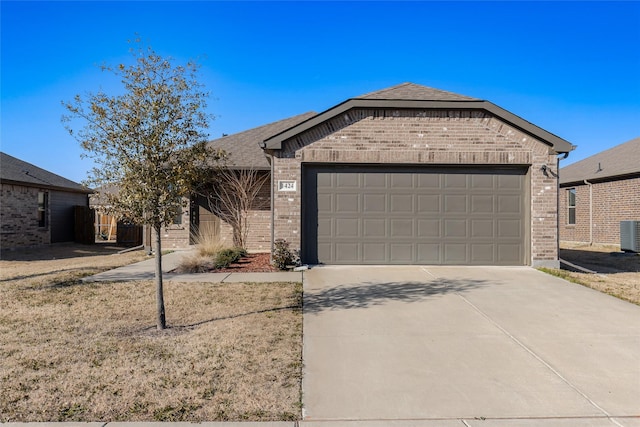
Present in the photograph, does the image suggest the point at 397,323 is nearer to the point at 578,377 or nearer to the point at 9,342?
the point at 578,377

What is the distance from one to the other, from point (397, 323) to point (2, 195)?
17124mm

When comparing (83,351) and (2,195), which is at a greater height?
(2,195)

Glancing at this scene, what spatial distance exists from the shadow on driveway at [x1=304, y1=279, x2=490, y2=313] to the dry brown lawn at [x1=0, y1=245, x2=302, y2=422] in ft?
1.40

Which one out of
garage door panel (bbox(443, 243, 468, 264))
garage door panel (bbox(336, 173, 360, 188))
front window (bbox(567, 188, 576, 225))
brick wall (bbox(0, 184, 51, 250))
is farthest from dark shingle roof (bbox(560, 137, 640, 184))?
brick wall (bbox(0, 184, 51, 250))

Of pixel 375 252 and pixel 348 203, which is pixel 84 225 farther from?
pixel 375 252

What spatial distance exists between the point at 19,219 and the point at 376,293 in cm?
1655

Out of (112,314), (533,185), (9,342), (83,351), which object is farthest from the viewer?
(533,185)

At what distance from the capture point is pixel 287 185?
417 inches

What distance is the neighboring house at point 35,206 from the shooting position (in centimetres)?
1631

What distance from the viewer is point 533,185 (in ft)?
34.5

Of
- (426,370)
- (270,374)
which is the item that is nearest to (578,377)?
(426,370)

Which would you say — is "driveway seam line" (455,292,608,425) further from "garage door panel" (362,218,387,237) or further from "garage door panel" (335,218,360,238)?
"garage door panel" (335,218,360,238)

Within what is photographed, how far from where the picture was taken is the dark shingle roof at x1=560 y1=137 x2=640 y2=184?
17656 mm

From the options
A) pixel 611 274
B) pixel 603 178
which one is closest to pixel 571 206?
pixel 603 178
